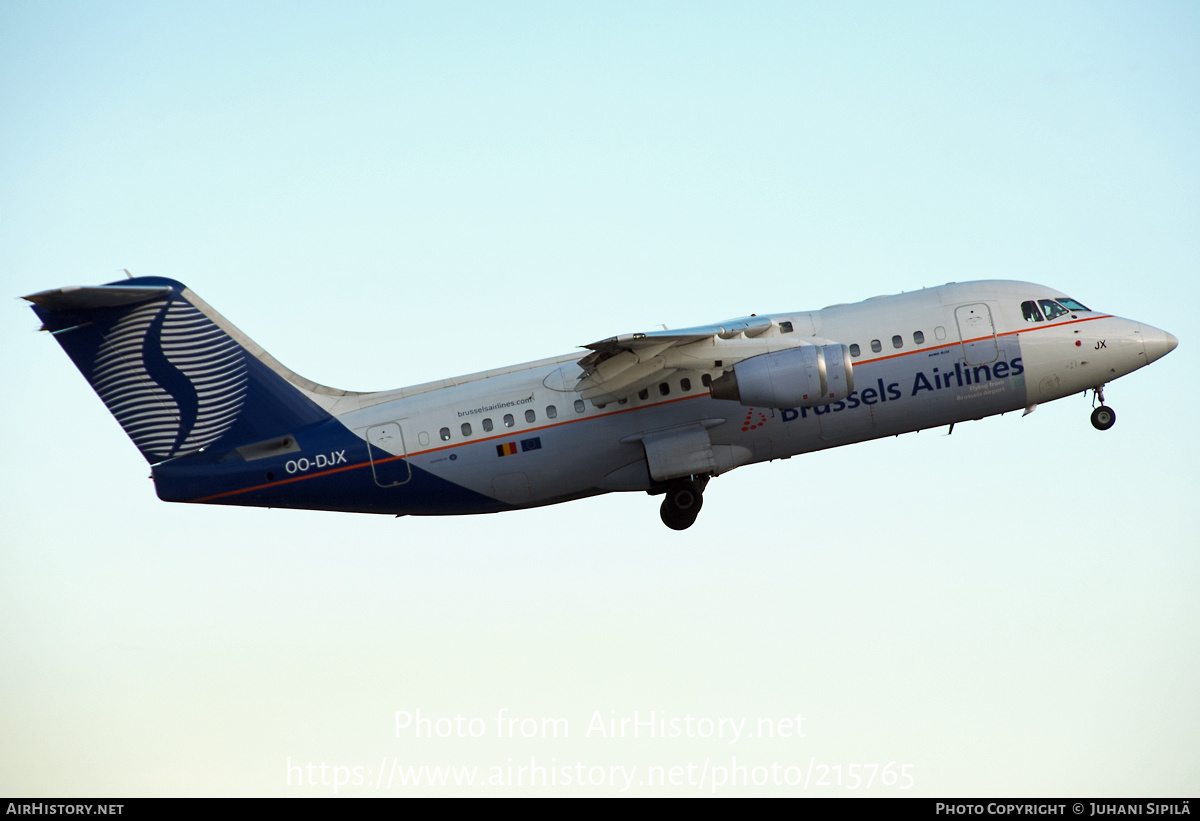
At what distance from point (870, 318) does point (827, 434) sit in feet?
7.94

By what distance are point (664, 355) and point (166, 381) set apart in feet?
32.7

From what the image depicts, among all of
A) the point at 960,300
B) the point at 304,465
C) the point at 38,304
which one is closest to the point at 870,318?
the point at 960,300

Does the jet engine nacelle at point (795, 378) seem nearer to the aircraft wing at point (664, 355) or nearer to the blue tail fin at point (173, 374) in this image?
the aircraft wing at point (664, 355)

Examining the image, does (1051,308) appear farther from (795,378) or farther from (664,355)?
(664,355)

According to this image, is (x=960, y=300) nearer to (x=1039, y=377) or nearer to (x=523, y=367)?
(x=1039, y=377)

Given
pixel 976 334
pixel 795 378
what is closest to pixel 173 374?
pixel 795 378

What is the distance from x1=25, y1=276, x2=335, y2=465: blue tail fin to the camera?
24.0m

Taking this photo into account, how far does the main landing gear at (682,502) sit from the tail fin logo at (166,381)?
29.0 ft

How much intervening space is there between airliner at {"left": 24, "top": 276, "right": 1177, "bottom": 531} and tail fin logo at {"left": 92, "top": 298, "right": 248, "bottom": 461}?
0.03m

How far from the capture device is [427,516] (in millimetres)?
25141

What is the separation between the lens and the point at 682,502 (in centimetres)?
2523

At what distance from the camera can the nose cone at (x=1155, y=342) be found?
24641mm
